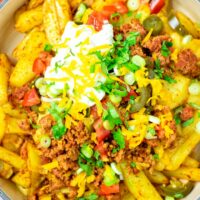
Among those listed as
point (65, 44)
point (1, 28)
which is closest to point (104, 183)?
point (65, 44)

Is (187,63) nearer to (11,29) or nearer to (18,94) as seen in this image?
(18,94)

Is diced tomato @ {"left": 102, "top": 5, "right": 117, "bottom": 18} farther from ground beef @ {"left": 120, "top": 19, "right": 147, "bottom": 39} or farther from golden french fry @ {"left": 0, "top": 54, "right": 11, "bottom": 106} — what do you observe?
golden french fry @ {"left": 0, "top": 54, "right": 11, "bottom": 106}

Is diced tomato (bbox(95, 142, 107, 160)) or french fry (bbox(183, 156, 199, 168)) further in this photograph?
french fry (bbox(183, 156, 199, 168))

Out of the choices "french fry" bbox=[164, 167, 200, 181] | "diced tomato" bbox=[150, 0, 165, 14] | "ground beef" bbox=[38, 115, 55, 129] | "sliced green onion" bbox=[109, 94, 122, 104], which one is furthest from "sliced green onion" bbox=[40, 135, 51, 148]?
"diced tomato" bbox=[150, 0, 165, 14]

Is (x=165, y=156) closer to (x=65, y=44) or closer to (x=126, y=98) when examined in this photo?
(x=126, y=98)

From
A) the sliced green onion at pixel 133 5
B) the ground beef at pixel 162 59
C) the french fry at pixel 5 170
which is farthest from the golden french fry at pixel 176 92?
the french fry at pixel 5 170
